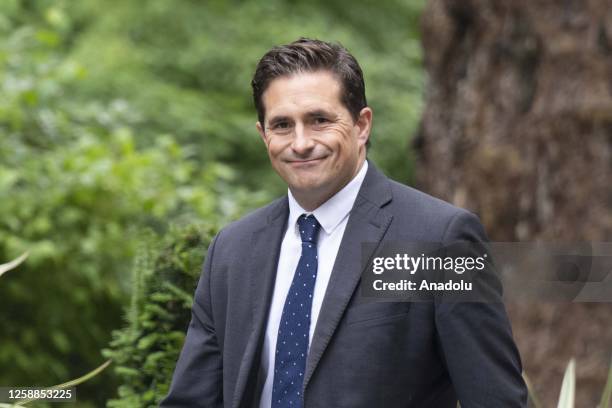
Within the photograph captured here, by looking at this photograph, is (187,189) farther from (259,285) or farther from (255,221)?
(259,285)

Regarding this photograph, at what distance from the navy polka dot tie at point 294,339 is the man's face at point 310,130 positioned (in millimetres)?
227

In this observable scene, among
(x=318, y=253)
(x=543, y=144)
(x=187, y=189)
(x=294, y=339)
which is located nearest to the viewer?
(x=294, y=339)

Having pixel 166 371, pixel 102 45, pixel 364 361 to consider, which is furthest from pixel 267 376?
pixel 102 45

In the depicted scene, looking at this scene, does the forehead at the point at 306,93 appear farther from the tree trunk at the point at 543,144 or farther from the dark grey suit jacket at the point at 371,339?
the tree trunk at the point at 543,144

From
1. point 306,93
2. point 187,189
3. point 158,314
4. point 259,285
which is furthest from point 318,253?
point 187,189

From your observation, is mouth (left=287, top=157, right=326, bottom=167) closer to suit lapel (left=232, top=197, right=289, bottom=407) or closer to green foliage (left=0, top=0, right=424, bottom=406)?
suit lapel (left=232, top=197, right=289, bottom=407)

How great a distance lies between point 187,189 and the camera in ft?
21.9

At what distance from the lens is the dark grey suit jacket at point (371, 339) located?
2.70 m

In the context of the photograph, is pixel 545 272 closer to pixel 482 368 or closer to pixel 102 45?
pixel 482 368

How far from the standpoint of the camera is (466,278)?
8.90 feet

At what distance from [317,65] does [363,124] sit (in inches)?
9.4

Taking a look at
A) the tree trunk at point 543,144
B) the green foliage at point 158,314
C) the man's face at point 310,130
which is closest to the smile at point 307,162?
the man's face at point 310,130

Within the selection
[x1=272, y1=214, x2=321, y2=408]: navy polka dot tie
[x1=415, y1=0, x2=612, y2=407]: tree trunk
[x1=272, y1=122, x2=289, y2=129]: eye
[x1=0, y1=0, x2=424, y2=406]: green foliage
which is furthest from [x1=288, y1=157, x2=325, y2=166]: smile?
[x1=415, y1=0, x2=612, y2=407]: tree trunk

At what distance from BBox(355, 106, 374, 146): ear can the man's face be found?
5cm
